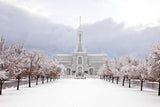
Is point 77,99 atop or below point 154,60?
below

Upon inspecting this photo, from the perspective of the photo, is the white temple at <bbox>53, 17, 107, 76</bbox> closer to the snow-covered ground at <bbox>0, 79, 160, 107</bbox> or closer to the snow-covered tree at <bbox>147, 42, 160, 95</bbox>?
the snow-covered ground at <bbox>0, 79, 160, 107</bbox>

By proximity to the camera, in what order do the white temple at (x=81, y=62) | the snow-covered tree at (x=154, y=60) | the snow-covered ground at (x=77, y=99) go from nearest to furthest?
the snow-covered ground at (x=77, y=99)
the snow-covered tree at (x=154, y=60)
the white temple at (x=81, y=62)

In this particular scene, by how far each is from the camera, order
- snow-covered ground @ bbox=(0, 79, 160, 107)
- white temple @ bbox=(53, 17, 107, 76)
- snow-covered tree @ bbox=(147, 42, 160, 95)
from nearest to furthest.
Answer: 1. snow-covered ground @ bbox=(0, 79, 160, 107)
2. snow-covered tree @ bbox=(147, 42, 160, 95)
3. white temple @ bbox=(53, 17, 107, 76)

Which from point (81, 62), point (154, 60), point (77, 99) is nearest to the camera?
point (77, 99)

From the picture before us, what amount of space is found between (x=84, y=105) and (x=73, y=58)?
160m

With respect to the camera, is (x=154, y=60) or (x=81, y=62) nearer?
(x=154, y=60)

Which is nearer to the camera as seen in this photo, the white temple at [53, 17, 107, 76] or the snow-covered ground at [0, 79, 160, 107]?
the snow-covered ground at [0, 79, 160, 107]

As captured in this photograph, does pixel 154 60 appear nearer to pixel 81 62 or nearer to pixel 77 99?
pixel 77 99

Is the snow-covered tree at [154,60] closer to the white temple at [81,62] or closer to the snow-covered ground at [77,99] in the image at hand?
the snow-covered ground at [77,99]

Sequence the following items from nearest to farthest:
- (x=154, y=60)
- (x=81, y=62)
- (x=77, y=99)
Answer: (x=77, y=99) < (x=154, y=60) < (x=81, y=62)

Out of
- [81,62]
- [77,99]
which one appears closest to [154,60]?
[77,99]

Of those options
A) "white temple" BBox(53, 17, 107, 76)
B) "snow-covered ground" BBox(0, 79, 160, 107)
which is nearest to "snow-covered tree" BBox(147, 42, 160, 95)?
"snow-covered ground" BBox(0, 79, 160, 107)

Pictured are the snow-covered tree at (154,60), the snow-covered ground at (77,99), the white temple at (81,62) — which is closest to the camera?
the snow-covered ground at (77,99)

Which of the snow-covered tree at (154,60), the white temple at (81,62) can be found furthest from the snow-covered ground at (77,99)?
the white temple at (81,62)
